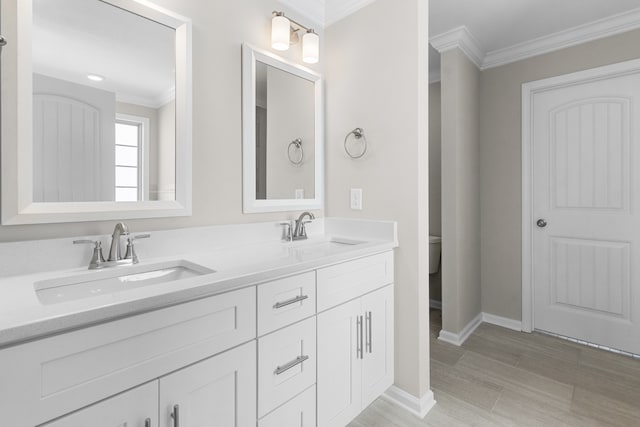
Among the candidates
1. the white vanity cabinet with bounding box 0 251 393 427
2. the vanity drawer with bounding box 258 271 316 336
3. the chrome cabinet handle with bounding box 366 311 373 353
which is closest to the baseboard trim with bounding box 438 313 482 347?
the white vanity cabinet with bounding box 0 251 393 427

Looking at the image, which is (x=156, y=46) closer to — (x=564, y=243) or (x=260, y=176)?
(x=260, y=176)

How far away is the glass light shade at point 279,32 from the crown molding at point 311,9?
0.24 m

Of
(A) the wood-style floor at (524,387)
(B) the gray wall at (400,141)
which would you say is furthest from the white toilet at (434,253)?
(B) the gray wall at (400,141)

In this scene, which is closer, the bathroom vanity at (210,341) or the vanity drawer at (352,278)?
the bathroom vanity at (210,341)

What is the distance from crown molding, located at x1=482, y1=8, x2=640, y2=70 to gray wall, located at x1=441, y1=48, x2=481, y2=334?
1.02 ft

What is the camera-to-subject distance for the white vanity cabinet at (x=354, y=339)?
1.33m

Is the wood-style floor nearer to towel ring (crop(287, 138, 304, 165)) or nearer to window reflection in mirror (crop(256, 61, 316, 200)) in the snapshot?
window reflection in mirror (crop(256, 61, 316, 200))

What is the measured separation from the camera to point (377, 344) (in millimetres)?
1614

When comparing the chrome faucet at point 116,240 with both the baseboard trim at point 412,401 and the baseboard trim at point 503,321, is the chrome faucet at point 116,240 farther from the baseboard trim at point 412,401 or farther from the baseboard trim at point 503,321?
the baseboard trim at point 503,321

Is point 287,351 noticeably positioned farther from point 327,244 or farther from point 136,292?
point 327,244

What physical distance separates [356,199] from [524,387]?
1.53 m

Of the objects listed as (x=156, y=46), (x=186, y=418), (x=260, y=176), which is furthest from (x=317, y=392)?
(x=156, y=46)

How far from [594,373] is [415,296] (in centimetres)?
146

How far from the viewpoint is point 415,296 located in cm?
168
